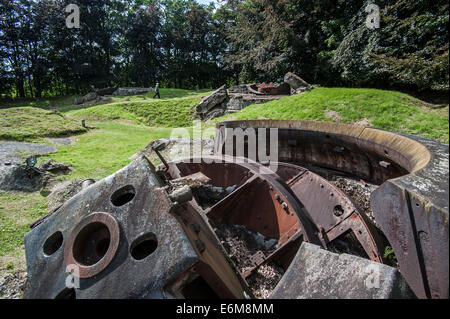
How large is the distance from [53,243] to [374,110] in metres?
7.21

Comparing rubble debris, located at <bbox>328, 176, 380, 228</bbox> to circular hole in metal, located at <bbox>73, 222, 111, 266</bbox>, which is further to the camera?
rubble debris, located at <bbox>328, 176, 380, 228</bbox>

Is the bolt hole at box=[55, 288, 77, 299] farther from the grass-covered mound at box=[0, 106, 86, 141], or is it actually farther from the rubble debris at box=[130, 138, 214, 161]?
the grass-covered mound at box=[0, 106, 86, 141]

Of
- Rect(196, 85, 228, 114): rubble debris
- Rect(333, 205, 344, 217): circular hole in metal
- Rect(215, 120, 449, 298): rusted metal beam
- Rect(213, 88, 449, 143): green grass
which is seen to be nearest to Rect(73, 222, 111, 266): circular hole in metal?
Rect(215, 120, 449, 298): rusted metal beam

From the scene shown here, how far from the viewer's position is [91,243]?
180cm

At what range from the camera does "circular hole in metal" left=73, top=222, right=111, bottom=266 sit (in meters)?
1.71

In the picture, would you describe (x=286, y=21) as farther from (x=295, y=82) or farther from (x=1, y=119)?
(x=1, y=119)

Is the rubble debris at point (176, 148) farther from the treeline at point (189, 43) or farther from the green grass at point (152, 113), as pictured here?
the green grass at point (152, 113)

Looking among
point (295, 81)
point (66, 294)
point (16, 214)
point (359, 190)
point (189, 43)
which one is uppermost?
point (189, 43)

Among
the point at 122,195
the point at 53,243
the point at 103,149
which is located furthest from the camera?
the point at 103,149

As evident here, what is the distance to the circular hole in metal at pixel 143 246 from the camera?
1.62 m

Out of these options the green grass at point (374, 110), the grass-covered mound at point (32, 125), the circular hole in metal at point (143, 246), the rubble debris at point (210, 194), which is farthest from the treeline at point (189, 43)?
the grass-covered mound at point (32, 125)

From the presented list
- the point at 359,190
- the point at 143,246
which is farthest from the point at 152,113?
the point at 143,246

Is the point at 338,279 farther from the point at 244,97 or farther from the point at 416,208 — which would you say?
the point at 244,97

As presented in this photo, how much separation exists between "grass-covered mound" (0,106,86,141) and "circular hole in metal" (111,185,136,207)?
11.2m
